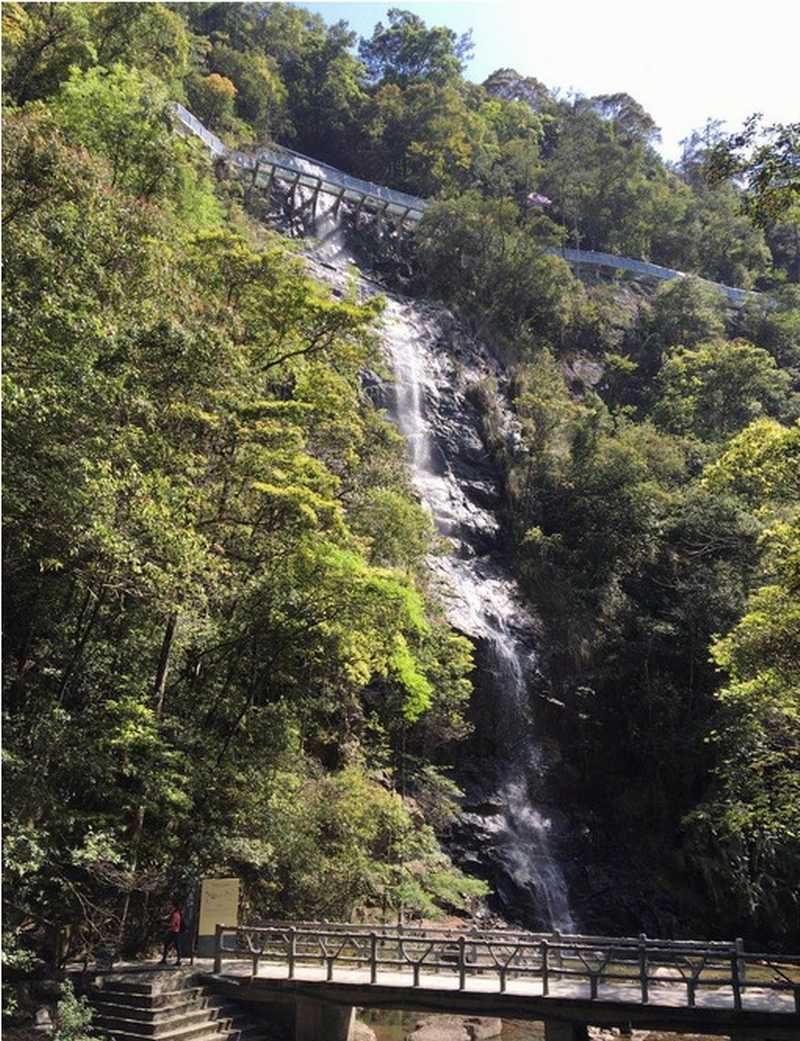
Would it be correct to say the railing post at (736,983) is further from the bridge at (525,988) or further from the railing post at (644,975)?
the railing post at (644,975)

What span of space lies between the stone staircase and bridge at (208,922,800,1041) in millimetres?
381

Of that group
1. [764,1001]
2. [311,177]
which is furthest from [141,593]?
[311,177]

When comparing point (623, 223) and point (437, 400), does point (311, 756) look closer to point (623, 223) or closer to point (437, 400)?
point (437, 400)

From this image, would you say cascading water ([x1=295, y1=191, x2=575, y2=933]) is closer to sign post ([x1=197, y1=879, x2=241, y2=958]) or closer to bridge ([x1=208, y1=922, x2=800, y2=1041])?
bridge ([x1=208, y1=922, x2=800, y2=1041])

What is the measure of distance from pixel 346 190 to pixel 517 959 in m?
43.6

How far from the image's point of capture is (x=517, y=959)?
12703 mm

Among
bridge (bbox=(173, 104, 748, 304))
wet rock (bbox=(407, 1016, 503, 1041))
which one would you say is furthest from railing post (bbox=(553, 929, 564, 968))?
bridge (bbox=(173, 104, 748, 304))

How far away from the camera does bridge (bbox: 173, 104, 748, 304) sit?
42.5 meters

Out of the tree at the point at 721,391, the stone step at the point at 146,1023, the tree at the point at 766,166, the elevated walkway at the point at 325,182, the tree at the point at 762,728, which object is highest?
the elevated walkway at the point at 325,182

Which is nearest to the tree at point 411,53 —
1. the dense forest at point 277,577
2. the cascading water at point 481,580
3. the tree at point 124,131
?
the cascading water at point 481,580

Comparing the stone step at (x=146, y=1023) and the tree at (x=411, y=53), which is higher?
the tree at (x=411, y=53)

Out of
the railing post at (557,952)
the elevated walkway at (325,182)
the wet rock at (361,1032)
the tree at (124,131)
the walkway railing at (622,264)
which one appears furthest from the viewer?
the walkway railing at (622,264)

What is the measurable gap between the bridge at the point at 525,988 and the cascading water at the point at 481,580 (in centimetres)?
874

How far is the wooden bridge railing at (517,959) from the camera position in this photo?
11.2m
